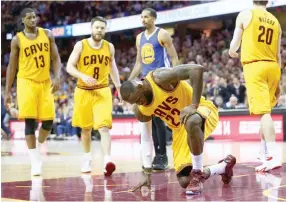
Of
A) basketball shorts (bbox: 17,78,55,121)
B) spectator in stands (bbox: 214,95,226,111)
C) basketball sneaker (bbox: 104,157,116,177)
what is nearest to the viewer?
basketball sneaker (bbox: 104,157,116,177)

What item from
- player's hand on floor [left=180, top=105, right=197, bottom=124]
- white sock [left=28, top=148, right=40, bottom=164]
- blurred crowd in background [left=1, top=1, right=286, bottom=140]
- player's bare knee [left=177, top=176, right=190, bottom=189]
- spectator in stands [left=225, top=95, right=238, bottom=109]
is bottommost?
player's bare knee [left=177, top=176, right=190, bottom=189]

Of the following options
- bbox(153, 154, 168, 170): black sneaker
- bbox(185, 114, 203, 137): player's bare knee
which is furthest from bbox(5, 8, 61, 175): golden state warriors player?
bbox(185, 114, 203, 137): player's bare knee

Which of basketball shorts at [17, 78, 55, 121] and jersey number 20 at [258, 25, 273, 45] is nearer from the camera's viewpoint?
jersey number 20 at [258, 25, 273, 45]

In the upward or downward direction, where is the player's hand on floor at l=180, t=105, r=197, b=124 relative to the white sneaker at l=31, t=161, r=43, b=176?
upward

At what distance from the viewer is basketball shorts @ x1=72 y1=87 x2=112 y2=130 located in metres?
7.25

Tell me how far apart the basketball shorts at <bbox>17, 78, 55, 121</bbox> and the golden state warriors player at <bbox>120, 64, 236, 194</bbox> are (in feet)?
7.58

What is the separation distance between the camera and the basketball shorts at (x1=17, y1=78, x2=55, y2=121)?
7179mm

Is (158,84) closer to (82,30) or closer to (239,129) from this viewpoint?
(239,129)

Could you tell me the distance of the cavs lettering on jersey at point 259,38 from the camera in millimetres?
6777

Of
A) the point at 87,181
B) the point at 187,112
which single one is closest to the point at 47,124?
the point at 87,181

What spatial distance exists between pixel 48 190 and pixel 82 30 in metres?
20.9

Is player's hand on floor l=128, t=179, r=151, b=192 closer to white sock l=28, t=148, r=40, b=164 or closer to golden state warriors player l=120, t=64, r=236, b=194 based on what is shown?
golden state warriors player l=120, t=64, r=236, b=194

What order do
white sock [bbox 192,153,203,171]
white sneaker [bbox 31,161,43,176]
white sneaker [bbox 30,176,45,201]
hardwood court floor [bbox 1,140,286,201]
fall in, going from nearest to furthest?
hardwood court floor [bbox 1,140,286,201], white sneaker [bbox 30,176,45,201], white sock [bbox 192,153,203,171], white sneaker [bbox 31,161,43,176]

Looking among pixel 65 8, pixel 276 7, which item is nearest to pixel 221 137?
pixel 276 7
